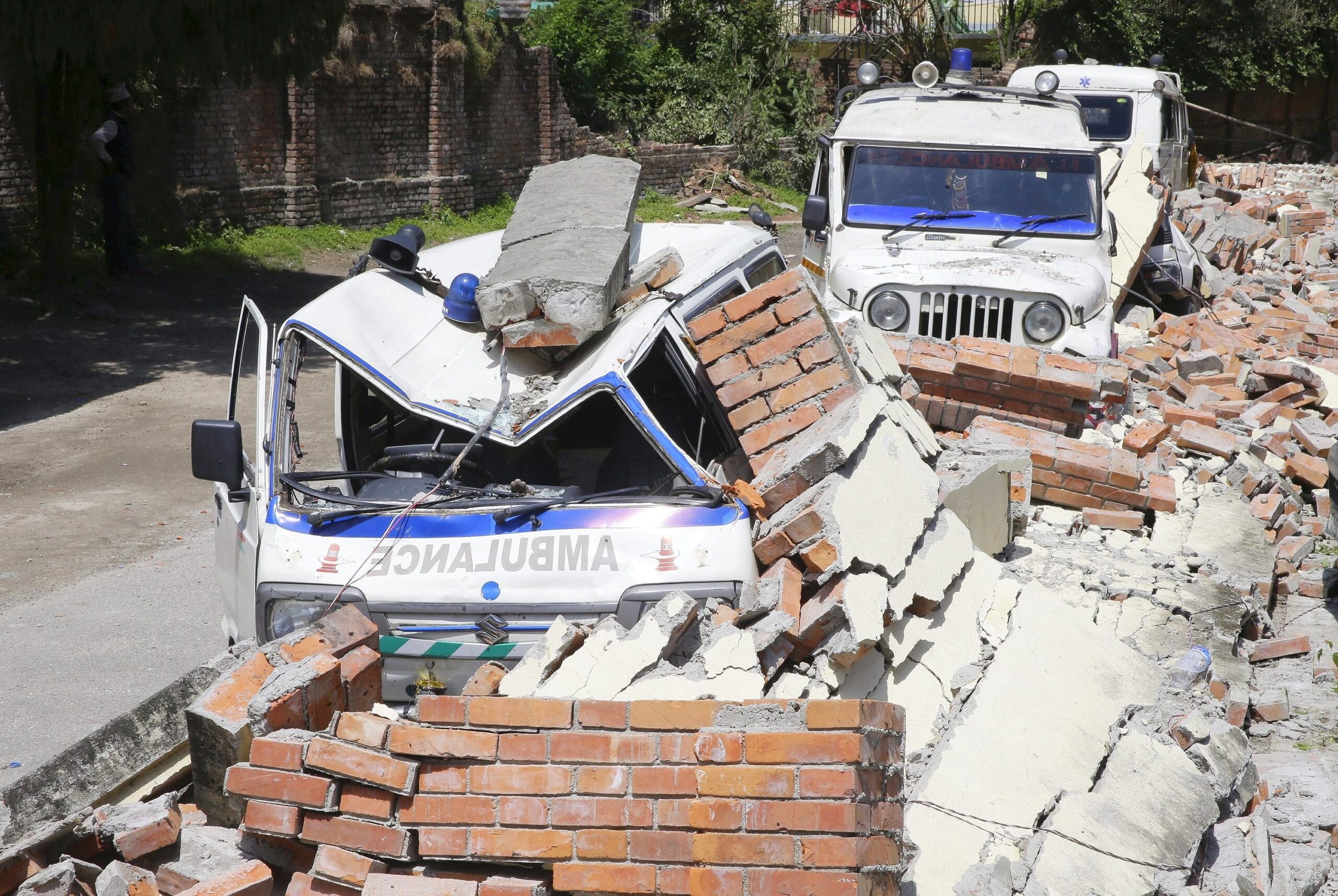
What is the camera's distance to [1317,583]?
663 centimetres

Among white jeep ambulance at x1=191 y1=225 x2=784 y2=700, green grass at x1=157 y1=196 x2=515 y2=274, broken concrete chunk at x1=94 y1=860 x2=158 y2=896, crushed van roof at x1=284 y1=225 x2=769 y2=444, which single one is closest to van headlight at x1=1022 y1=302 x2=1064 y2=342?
crushed van roof at x1=284 y1=225 x2=769 y2=444

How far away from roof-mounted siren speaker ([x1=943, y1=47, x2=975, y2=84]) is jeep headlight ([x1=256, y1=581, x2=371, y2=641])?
8.69 metres

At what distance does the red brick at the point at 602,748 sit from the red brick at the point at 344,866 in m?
0.57

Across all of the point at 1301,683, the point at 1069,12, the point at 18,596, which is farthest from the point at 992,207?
the point at 1069,12

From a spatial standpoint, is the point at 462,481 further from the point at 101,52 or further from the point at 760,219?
the point at 101,52

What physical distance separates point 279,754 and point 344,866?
36 centimetres

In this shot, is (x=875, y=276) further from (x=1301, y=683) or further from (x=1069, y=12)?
(x=1069, y=12)

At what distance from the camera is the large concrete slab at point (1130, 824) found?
3.54 meters

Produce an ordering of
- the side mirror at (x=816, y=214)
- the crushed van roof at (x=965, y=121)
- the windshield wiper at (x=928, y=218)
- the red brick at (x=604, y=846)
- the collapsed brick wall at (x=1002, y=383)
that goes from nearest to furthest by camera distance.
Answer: the red brick at (x=604, y=846)
the collapsed brick wall at (x=1002, y=383)
the windshield wiper at (x=928, y=218)
the side mirror at (x=816, y=214)
the crushed van roof at (x=965, y=121)

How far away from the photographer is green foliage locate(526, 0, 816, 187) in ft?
80.3

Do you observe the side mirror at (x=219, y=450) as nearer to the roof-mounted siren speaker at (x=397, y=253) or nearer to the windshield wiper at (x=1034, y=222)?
the roof-mounted siren speaker at (x=397, y=253)

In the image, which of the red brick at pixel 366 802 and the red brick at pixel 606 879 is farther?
the red brick at pixel 366 802

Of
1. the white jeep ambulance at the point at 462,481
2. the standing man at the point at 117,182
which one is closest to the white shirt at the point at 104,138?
the standing man at the point at 117,182

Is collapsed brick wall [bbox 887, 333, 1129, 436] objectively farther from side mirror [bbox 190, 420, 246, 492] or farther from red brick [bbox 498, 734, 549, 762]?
red brick [bbox 498, 734, 549, 762]
